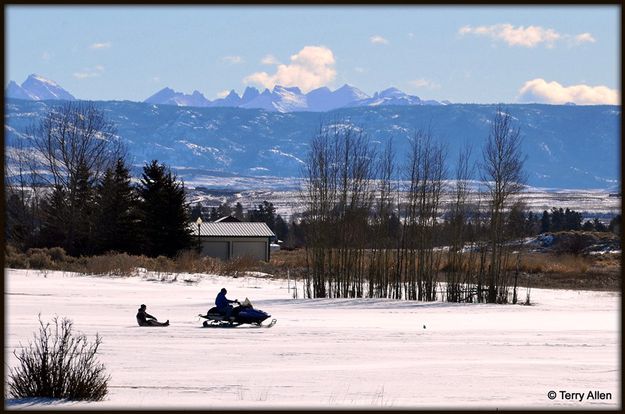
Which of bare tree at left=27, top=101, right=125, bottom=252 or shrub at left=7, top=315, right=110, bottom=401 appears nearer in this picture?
shrub at left=7, top=315, right=110, bottom=401

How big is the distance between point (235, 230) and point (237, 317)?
5041 centimetres

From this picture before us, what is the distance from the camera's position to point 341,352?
2044 centimetres

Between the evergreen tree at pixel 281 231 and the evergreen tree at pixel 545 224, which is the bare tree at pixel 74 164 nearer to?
the evergreen tree at pixel 281 231

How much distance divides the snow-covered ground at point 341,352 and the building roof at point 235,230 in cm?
3732

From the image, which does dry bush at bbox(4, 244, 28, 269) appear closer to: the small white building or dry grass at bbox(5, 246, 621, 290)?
dry grass at bbox(5, 246, 621, 290)

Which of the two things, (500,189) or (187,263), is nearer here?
(500,189)

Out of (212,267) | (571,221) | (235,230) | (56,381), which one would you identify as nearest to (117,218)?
(212,267)

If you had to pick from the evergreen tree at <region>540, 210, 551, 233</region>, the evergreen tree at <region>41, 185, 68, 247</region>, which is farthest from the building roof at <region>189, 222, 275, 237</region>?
the evergreen tree at <region>540, 210, 551, 233</region>

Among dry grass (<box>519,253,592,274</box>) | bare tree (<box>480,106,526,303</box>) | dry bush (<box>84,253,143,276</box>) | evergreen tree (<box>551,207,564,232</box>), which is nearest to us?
bare tree (<box>480,106,526,303</box>)

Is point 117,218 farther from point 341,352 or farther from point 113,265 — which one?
point 341,352

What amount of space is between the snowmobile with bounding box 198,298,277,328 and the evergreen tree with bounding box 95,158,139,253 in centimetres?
3169

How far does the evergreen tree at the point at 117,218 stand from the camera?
56688 millimetres

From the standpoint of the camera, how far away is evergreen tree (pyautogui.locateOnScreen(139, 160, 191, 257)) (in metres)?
56.2

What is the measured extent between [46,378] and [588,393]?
8.38 m
